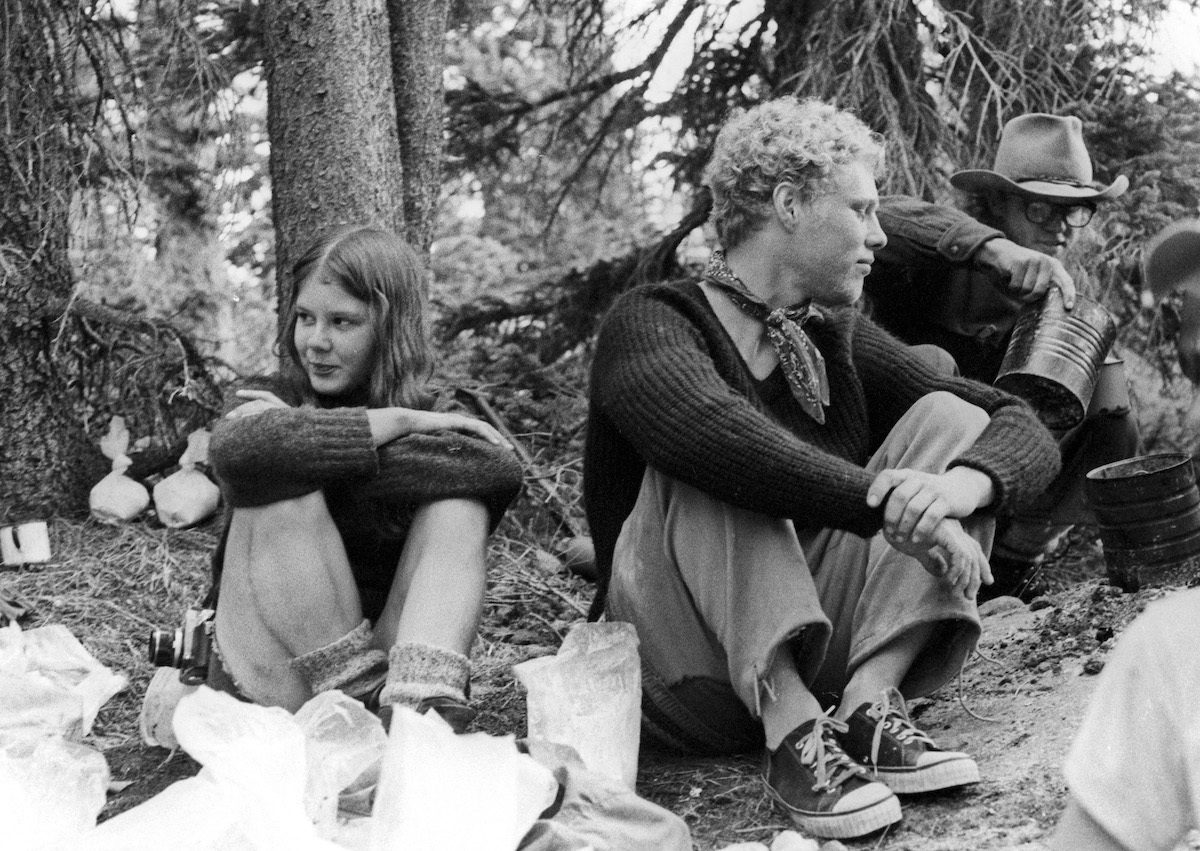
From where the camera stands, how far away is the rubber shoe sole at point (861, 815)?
2283mm

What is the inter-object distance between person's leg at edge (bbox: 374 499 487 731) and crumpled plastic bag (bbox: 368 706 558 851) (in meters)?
0.38

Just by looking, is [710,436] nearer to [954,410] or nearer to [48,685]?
[954,410]

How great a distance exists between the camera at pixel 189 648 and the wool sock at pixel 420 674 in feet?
1.69

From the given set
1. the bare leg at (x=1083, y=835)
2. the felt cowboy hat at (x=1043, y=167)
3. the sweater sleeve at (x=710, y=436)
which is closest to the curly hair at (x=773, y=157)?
the sweater sleeve at (x=710, y=436)

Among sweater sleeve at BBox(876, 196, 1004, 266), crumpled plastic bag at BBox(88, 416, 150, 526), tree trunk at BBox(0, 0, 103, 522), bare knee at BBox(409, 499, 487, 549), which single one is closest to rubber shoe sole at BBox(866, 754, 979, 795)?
bare knee at BBox(409, 499, 487, 549)

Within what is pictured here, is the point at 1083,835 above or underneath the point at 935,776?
above

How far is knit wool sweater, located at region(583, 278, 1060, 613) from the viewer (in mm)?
2488

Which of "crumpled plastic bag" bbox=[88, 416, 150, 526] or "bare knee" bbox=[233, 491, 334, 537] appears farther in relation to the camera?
→ "crumpled plastic bag" bbox=[88, 416, 150, 526]

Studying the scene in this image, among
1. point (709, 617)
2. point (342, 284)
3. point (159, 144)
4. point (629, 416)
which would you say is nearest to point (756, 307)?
point (629, 416)

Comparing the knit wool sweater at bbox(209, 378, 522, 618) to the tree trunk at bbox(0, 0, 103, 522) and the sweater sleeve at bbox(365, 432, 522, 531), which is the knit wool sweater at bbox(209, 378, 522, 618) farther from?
the tree trunk at bbox(0, 0, 103, 522)

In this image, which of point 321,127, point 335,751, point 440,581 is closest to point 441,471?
point 440,581

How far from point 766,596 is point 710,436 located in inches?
11.8

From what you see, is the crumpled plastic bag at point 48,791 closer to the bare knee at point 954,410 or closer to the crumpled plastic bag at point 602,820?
the crumpled plastic bag at point 602,820

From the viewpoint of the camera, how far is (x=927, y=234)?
4086mm
